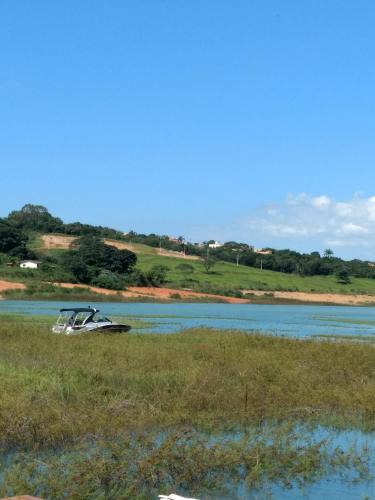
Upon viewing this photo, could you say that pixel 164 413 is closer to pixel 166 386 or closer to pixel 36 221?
pixel 166 386

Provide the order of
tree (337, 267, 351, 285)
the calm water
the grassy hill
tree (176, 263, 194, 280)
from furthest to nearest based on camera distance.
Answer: tree (337, 267, 351, 285) → tree (176, 263, 194, 280) → the grassy hill → the calm water

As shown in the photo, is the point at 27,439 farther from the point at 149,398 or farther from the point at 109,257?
the point at 109,257

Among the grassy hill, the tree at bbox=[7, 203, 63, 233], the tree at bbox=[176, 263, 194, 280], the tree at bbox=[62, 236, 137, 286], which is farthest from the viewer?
the tree at bbox=[7, 203, 63, 233]

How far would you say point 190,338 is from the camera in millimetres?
30672

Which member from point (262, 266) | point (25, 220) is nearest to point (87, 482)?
point (262, 266)

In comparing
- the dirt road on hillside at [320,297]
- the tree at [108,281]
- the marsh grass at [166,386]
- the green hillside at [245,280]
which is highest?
the green hillside at [245,280]

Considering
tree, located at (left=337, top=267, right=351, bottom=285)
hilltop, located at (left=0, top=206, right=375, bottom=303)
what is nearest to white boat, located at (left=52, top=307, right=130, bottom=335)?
hilltop, located at (left=0, top=206, right=375, bottom=303)

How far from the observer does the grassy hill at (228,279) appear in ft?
419

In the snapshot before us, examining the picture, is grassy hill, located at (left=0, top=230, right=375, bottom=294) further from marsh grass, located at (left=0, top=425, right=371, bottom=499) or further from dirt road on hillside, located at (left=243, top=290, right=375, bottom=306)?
marsh grass, located at (left=0, top=425, right=371, bottom=499)

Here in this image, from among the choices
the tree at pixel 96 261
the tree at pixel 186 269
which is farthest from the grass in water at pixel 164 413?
the tree at pixel 186 269

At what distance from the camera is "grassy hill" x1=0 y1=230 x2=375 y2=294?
12775 centimetres

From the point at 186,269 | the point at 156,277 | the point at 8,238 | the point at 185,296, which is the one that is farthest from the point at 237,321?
the point at 8,238

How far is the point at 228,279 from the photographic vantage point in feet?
445

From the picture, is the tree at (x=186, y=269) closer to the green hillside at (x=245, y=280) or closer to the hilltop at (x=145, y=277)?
the hilltop at (x=145, y=277)
